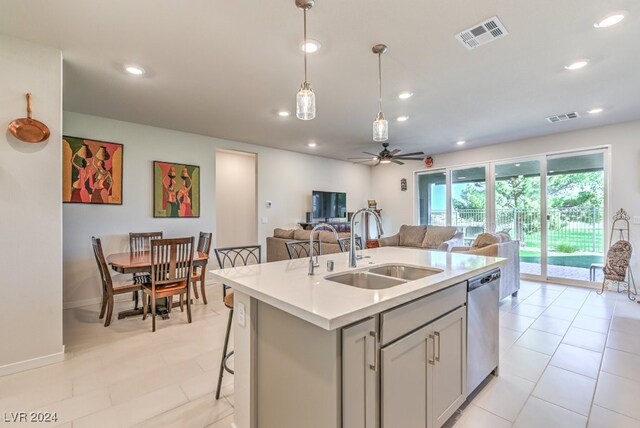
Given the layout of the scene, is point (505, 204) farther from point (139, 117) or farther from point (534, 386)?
point (139, 117)

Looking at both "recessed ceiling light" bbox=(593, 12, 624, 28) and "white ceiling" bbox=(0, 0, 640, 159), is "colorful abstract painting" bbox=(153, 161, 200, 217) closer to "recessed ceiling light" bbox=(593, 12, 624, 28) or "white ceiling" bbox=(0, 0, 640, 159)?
"white ceiling" bbox=(0, 0, 640, 159)

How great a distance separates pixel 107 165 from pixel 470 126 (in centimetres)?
550

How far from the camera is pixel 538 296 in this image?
4.38m

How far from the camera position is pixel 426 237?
6.09m

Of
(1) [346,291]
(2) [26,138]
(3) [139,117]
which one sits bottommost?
(1) [346,291]

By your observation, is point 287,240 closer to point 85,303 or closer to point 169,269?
point 169,269

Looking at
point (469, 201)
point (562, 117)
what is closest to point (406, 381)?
point (562, 117)

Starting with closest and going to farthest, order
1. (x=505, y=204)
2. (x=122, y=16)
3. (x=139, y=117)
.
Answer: (x=122, y=16), (x=139, y=117), (x=505, y=204)

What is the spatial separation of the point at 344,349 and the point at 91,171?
14.7 ft

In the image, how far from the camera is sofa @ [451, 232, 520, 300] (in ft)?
11.8

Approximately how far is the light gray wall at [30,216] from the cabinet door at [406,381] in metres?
2.80

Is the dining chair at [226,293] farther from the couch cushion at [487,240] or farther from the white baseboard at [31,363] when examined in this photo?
the couch cushion at [487,240]

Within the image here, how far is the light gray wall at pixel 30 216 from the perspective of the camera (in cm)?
230

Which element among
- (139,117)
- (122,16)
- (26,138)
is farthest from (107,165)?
(122,16)
